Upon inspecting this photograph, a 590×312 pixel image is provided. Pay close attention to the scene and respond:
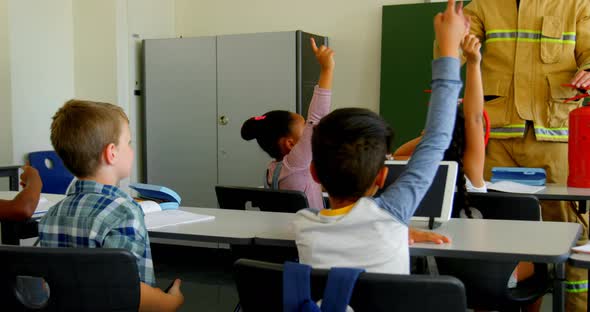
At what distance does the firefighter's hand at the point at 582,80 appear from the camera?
2822 mm

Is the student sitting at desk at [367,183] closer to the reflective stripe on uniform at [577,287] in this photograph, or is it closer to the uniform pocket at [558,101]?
the reflective stripe on uniform at [577,287]

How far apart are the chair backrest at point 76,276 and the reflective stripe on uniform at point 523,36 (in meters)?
2.41

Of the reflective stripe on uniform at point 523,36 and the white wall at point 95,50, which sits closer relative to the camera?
the reflective stripe on uniform at point 523,36

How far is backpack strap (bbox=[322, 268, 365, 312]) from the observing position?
111 centimetres

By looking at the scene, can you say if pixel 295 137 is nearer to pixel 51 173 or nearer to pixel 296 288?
pixel 296 288

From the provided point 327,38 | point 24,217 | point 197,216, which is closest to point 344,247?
point 197,216

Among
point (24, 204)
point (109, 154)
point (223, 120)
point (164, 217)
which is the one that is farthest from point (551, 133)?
point (223, 120)

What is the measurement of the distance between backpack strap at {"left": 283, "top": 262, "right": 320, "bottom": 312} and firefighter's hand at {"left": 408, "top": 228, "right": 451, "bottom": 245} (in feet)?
1.69

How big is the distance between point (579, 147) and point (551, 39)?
1.88 ft

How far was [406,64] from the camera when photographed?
496 cm

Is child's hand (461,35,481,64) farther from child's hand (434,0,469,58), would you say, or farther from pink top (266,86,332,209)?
pink top (266,86,332,209)

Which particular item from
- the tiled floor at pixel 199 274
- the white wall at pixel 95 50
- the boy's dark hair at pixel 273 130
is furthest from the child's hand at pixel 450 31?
the white wall at pixel 95 50

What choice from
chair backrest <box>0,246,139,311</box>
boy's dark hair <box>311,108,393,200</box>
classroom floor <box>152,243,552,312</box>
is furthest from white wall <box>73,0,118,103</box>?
boy's dark hair <box>311,108,393,200</box>

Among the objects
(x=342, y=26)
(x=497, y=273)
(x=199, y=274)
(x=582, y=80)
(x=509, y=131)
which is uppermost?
(x=342, y=26)
